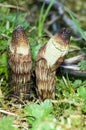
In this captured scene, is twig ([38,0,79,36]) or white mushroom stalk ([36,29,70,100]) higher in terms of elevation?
twig ([38,0,79,36])

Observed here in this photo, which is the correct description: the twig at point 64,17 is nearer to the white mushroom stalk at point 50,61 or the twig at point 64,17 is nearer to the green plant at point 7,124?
the white mushroom stalk at point 50,61

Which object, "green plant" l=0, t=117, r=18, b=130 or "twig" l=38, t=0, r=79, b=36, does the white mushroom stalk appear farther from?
"twig" l=38, t=0, r=79, b=36

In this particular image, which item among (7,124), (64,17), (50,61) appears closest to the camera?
(7,124)

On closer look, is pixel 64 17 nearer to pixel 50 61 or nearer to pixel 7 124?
pixel 50 61

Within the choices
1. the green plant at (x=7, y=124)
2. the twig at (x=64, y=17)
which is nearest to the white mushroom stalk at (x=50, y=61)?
the green plant at (x=7, y=124)

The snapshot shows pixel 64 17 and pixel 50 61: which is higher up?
pixel 64 17

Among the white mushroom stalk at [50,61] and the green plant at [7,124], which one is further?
the white mushroom stalk at [50,61]

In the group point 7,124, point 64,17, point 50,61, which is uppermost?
point 64,17

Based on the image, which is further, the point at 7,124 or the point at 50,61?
the point at 50,61

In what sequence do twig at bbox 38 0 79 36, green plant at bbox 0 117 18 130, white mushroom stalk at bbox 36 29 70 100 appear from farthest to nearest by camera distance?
twig at bbox 38 0 79 36, white mushroom stalk at bbox 36 29 70 100, green plant at bbox 0 117 18 130

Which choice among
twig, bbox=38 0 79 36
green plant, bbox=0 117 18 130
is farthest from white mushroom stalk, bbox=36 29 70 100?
twig, bbox=38 0 79 36

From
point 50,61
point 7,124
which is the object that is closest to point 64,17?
point 50,61

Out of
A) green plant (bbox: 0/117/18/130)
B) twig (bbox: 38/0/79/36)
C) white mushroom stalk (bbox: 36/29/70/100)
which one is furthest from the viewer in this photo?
twig (bbox: 38/0/79/36)
